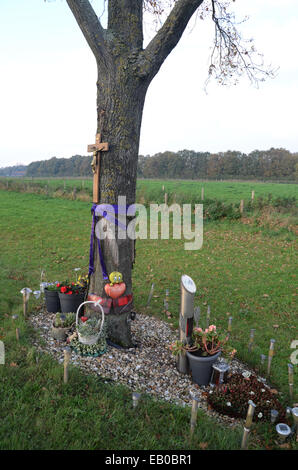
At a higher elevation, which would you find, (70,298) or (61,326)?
(70,298)

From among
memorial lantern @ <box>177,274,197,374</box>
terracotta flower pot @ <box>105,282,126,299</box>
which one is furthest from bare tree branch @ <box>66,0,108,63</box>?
memorial lantern @ <box>177,274,197,374</box>

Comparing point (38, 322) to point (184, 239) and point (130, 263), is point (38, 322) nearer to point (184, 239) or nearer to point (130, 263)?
point (130, 263)

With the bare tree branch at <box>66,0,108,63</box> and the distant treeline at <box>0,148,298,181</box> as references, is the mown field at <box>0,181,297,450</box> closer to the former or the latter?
the bare tree branch at <box>66,0,108,63</box>

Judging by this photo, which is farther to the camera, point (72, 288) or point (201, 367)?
point (72, 288)

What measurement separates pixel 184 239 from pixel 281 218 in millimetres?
4884

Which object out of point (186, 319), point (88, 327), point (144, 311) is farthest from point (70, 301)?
point (186, 319)

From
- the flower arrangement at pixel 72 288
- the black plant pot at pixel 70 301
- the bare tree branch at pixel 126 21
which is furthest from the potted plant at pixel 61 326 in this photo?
the bare tree branch at pixel 126 21

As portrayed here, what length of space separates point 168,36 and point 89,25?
1079 millimetres

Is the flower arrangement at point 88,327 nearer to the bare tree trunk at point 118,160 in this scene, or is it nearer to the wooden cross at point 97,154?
the bare tree trunk at point 118,160

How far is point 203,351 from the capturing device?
4.08m

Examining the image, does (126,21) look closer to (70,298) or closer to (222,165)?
(70,298)

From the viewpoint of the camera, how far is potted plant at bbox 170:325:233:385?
392cm

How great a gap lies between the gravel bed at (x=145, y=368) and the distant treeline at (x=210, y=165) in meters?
54.9

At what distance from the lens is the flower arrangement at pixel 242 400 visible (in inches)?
132
